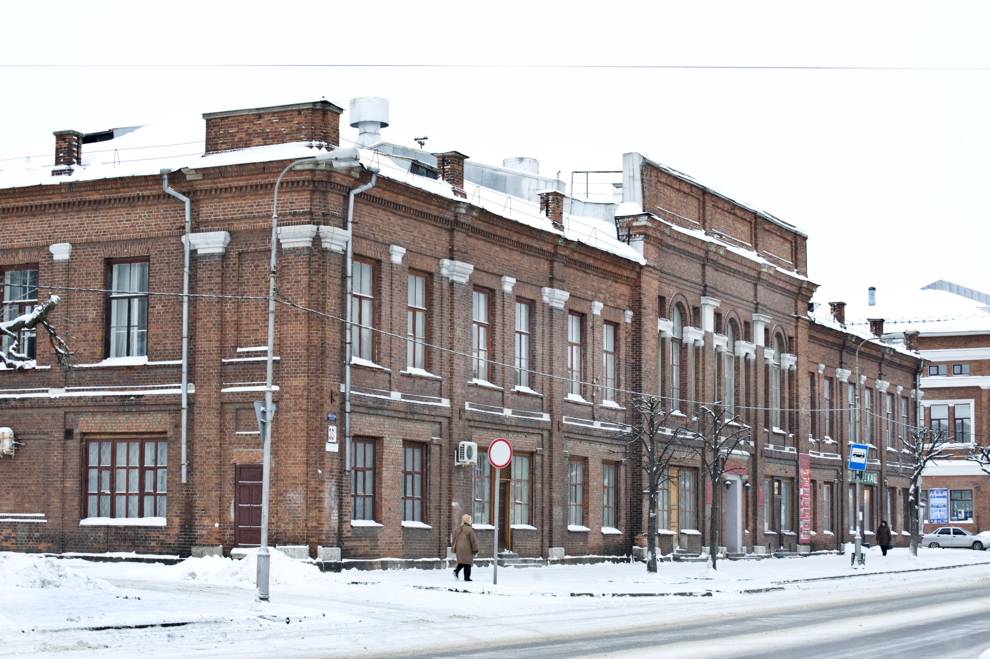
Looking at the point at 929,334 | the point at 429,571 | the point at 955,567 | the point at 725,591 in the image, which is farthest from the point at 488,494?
the point at 929,334

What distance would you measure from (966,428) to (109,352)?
62644 millimetres

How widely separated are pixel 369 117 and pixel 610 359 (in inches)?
427

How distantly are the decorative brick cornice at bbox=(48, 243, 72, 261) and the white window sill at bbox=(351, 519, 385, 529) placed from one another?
942cm

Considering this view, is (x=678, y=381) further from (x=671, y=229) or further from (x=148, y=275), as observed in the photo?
(x=148, y=275)

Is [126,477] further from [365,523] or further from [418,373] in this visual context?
[418,373]

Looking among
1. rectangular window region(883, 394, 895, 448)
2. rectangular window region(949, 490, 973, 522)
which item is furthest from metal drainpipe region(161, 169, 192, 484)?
rectangular window region(949, 490, 973, 522)

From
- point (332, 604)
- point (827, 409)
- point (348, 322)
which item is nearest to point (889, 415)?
point (827, 409)

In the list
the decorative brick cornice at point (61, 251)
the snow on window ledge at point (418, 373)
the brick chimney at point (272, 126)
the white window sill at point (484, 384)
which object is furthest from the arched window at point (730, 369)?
the decorative brick cornice at point (61, 251)

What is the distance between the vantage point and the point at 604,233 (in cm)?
4972

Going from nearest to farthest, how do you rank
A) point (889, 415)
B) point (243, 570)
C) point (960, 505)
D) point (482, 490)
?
point (243, 570) < point (482, 490) < point (889, 415) < point (960, 505)

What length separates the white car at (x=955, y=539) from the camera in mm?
82562

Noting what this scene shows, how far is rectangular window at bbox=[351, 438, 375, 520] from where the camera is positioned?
3672cm

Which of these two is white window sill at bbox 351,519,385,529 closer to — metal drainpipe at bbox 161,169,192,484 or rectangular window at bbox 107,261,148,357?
metal drainpipe at bbox 161,169,192,484

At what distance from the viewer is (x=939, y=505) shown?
9006cm
